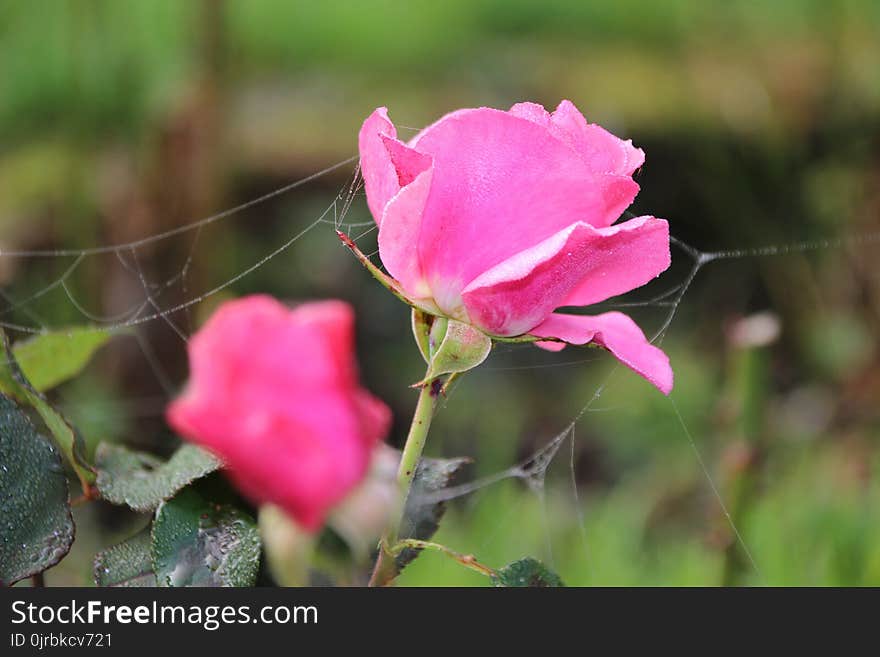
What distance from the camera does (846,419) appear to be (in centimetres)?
99

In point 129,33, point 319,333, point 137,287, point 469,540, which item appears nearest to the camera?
point 319,333

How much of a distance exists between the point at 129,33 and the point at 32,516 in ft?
3.80

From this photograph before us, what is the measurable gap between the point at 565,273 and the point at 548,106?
3.32 feet

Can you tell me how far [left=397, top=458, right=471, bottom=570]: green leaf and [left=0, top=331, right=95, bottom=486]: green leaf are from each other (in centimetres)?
6

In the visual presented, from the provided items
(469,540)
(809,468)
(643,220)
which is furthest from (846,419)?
(643,220)

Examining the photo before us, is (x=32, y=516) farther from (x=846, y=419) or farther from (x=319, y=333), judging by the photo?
(x=846, y=419)

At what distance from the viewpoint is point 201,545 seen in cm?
18

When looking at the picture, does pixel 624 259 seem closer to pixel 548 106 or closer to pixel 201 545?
pixel 201 545

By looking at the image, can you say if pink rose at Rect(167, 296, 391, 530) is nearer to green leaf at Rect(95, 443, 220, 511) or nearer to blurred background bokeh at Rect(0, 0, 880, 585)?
green leaf at Rect(95, 443, 220, 511)

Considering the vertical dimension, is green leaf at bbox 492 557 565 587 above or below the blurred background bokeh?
above

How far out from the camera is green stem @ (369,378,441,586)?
0.55 ft

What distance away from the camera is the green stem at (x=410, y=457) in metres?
0.17

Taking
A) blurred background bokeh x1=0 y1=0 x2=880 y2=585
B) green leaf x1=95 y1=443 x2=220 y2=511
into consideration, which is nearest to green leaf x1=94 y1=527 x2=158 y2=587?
green leaf x1=95 y1=443 x2=220 y2=511

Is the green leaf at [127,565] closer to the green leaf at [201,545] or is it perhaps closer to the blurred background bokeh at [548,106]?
the green leaf at [201,545]
